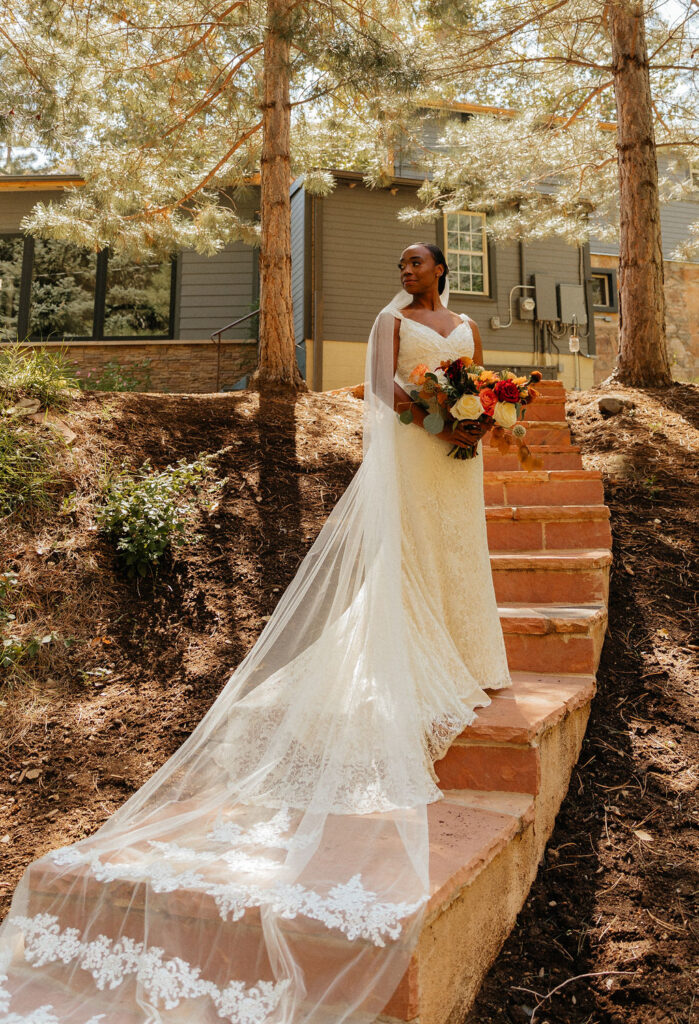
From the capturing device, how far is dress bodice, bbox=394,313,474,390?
11.1 ft

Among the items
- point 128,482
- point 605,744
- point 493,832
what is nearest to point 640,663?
point 605,744

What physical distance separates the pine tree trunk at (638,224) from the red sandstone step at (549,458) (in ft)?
6.13

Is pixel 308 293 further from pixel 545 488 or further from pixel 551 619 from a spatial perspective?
pixel 551 619

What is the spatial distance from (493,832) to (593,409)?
16.5 feet

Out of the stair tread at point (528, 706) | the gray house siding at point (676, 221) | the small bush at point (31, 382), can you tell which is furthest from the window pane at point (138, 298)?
the stair tread at point (528, 706)

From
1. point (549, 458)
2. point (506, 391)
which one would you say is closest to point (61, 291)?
point (549, 458)

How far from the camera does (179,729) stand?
12.1 feet

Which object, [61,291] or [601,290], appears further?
[601,290]

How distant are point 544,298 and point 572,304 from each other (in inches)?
23.2

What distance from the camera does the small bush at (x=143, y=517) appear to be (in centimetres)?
455

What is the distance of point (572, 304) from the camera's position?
13.8m

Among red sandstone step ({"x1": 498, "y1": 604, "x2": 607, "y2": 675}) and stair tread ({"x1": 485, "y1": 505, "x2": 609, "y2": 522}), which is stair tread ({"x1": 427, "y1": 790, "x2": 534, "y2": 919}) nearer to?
red sandstone step ({"x1": 498, "y1": 604, "x2": 607, "y2": 675})

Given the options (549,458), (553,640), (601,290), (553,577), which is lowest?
(553,640)

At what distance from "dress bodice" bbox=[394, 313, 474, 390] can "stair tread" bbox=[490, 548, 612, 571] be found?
4.09ft
